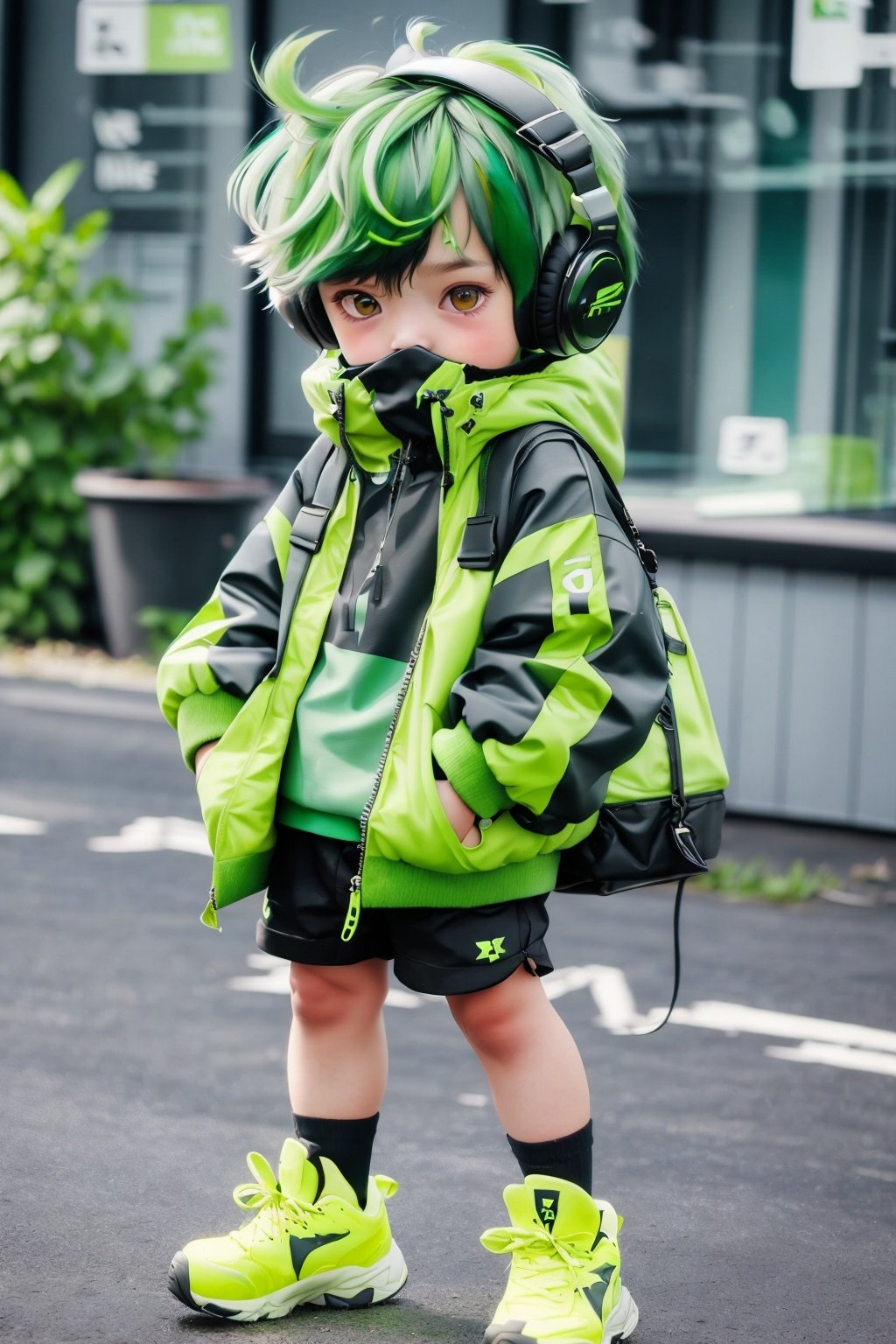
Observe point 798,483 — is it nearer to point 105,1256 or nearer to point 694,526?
point 694,526

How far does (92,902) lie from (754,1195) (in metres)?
2.26

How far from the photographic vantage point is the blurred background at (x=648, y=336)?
5.93 m

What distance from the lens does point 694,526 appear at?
6.12 m

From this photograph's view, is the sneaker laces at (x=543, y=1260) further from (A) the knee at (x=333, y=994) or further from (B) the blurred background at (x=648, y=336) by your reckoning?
(B) the blurred background at (x=648, y=336)

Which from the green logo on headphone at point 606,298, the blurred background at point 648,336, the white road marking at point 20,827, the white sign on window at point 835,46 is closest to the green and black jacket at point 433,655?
the green logo on headphone at point 606,298

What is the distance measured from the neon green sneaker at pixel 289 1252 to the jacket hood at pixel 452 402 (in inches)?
39.6

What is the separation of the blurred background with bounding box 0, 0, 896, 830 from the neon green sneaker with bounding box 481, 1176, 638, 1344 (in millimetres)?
3270

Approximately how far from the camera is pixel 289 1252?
2561 millimetres

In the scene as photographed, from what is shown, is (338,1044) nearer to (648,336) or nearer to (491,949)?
(491,949)

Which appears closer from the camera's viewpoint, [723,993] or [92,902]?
[723,993]

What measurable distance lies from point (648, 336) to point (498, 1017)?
4740mm

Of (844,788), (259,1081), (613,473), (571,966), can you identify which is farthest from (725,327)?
(613,473)

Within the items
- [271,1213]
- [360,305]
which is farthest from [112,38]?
[271,1213]

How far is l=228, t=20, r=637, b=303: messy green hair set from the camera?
2.25 m
